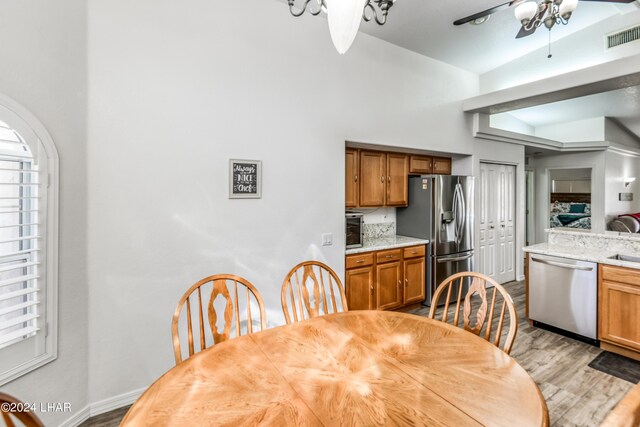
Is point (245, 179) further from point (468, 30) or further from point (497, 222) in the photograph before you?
point (497, 222)

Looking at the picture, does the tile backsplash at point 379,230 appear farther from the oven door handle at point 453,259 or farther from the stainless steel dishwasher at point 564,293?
the stainless steel dishwasher at point 564,293

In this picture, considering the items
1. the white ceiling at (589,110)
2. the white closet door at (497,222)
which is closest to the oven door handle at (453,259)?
the white closet door at (497,222)

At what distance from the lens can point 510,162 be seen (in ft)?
16.3

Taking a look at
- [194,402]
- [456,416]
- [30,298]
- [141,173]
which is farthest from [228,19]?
[456,416]

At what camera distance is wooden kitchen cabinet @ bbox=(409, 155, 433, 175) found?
412 centimetres

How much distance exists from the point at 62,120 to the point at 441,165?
4.28 metres

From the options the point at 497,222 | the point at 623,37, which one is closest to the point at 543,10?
the point at 623,37

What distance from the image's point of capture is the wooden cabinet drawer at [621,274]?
269cm

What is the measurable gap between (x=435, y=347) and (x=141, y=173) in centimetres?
214

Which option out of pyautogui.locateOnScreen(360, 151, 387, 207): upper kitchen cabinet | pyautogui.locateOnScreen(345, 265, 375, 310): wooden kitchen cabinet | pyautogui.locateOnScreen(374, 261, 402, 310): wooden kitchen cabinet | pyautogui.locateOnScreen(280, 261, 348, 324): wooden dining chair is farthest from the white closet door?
pyautogui.locateOnScreen(280, 261, 348, 324): wooden dining chair

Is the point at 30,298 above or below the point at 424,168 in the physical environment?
below

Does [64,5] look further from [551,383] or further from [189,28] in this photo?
[551,383]

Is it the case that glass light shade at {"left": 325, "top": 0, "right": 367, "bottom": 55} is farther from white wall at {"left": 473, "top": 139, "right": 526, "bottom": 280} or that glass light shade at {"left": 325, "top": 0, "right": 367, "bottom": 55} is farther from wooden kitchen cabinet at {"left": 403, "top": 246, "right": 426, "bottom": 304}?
white wall at {"left": 473, "top": 139, "right": 526, "bottom": 280}

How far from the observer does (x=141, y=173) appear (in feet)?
7.15
